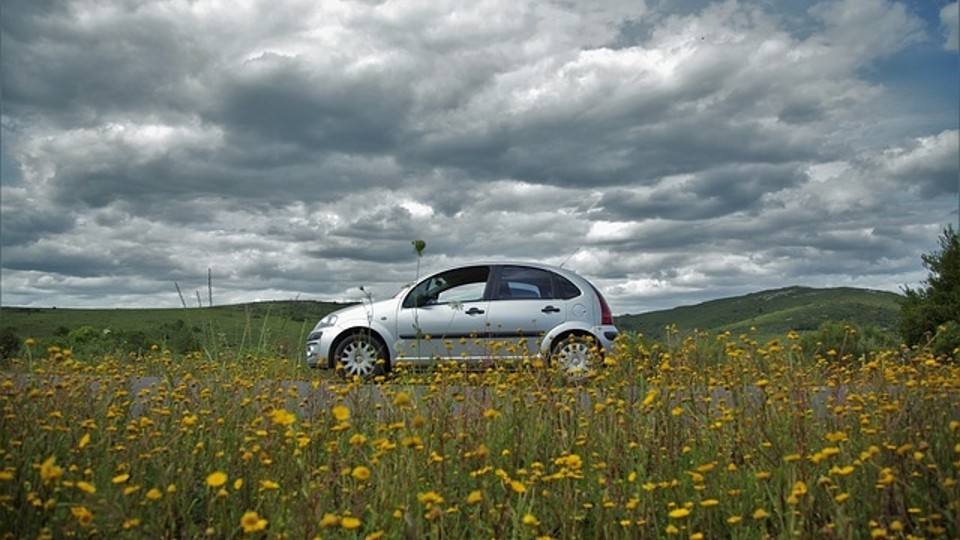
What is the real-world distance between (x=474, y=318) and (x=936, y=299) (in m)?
14.4

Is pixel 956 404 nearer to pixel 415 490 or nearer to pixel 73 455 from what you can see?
pixel 415 490

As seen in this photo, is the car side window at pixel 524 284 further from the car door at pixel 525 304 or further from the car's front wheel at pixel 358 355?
the car's front wheel at pixel 358 355

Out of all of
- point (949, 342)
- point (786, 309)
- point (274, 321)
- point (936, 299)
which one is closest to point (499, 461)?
point (274, 321)

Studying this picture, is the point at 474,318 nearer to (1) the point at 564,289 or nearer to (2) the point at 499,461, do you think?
(1) the point at 564,289

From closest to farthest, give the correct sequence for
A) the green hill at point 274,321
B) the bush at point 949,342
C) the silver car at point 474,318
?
the green hill at point 274,321
the silver car at point 474,318
the bush at point 949,342

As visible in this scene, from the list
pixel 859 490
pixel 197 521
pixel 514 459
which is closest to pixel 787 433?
pixel 859 490

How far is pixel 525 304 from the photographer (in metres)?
12.2

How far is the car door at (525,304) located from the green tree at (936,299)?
1208 cm

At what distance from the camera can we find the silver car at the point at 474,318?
11984 millimetres

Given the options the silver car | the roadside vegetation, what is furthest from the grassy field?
the silver car

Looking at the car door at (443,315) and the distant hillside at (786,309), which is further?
the distant hillside at (786,309)

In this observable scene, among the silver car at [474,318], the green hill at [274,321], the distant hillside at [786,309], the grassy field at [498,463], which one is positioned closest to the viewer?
the grassy field at [498,463]

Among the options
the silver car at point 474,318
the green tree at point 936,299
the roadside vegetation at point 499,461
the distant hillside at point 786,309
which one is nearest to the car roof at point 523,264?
the silver car at point 474,318

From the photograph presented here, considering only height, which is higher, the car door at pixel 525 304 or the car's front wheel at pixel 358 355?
the car door at pixel 525 304
